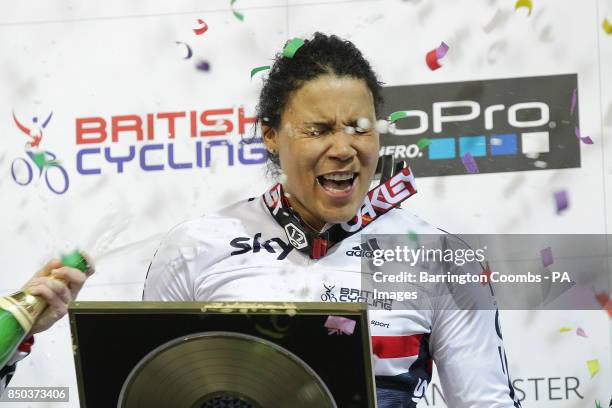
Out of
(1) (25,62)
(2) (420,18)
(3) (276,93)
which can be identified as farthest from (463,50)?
(1) (25,62)

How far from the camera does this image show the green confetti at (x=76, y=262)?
4.34ft

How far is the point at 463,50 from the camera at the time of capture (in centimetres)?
236

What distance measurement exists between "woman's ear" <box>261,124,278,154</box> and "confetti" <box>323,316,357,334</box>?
112cm

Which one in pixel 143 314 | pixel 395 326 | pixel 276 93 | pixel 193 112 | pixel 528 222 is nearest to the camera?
pixel 143 314

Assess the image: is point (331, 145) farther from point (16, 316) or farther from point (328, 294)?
point (16, 316)

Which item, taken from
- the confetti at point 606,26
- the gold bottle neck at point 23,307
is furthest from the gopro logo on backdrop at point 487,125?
the gold bottle neck at point 23,307

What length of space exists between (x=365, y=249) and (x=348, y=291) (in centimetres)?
13

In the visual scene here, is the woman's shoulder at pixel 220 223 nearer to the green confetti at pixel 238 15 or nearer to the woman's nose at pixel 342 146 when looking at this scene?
the woman's nose at pixel 342 146

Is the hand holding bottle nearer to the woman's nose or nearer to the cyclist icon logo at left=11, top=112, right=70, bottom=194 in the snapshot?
the woman's nose

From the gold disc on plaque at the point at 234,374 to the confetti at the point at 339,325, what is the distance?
6 centimetres

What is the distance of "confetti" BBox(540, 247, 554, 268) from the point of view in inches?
90.0

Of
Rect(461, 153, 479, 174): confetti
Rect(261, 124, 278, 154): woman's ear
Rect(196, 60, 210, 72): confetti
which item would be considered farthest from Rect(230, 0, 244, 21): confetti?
Rect(461, 153, 479, 174): confetti

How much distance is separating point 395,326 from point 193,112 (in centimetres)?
97

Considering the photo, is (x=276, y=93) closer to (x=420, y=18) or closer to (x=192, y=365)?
(x=420, y=18)
